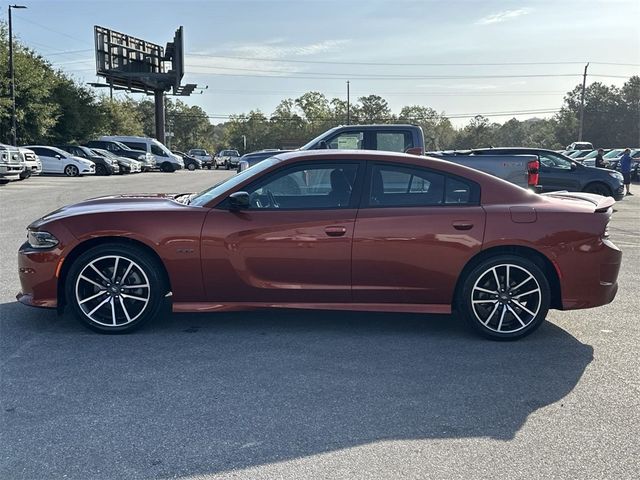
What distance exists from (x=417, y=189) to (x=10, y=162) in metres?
20.3

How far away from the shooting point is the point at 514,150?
1546cm

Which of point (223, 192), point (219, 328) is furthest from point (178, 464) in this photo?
point (223, 192)

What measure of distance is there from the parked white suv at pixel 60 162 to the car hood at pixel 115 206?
25596 mm

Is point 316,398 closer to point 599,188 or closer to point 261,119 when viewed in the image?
point 599,188

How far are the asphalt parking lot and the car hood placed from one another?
93 cm

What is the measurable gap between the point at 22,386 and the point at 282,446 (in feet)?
6.07

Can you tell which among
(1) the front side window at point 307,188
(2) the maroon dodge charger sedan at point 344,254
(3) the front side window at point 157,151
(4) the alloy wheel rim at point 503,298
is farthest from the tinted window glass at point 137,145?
(4) the alloy wheel rim at point 503,298

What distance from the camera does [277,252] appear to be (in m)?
4.69

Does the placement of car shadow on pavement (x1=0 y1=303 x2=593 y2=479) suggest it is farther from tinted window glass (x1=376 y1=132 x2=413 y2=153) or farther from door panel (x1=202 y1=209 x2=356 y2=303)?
tinted window glass (x1=376 y1=132 x2=413 y2=153)

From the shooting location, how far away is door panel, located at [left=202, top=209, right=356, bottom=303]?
15.4 feet

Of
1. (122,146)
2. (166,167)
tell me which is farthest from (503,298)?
(166,167)

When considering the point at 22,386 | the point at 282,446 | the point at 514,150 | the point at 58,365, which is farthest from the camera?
the point at 514,150

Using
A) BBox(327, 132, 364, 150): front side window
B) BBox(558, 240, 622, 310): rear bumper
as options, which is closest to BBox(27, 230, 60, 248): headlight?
BBox(558, 240, 622, 310): rear bumper

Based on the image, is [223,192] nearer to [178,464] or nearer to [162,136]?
[178,464]
